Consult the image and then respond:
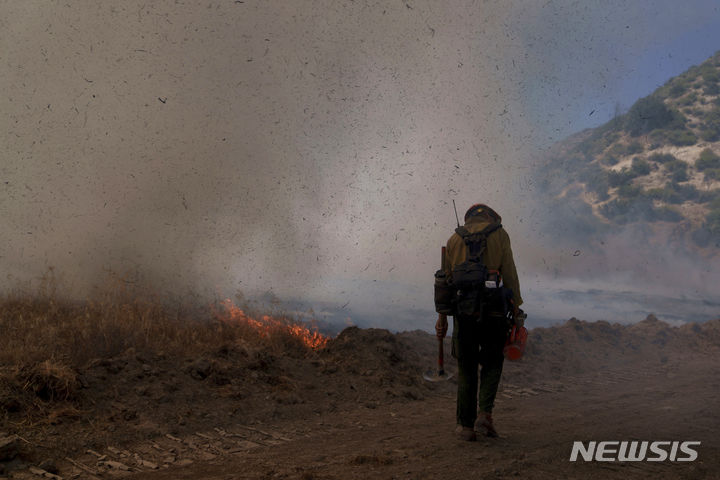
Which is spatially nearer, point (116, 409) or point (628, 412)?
point (116, 409)

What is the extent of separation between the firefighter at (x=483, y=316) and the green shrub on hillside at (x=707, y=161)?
5785 cm

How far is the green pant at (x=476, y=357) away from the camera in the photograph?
503 centimetres

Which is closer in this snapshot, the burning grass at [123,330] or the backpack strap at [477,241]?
the backpack strap at [477,241]

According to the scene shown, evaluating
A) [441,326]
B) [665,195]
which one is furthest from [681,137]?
[441,326]

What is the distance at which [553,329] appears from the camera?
12.9 m

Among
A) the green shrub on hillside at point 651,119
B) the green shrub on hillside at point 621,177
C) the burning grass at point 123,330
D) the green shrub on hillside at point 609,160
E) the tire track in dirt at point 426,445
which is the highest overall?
the green shrub on hillside at point 651,119

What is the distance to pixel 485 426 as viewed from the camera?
201 inches

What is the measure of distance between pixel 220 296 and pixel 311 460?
6969mm

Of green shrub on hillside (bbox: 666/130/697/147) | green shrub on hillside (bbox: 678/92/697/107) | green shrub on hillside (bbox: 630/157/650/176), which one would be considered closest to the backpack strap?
green shrub on hillside (bbox: 630/157/650/176)

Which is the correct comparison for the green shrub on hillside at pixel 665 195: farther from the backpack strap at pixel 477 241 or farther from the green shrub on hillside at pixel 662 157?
the backpack strap at pixel 477 241

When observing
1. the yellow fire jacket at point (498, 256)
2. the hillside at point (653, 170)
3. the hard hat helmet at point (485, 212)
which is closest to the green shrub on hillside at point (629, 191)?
the hillside at point (653, 170)

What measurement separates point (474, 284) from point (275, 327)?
16.4ft

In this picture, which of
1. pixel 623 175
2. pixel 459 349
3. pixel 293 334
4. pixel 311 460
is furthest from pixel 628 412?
pixel 623 175

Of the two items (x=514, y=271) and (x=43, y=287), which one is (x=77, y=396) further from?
(x=43, y=287)
